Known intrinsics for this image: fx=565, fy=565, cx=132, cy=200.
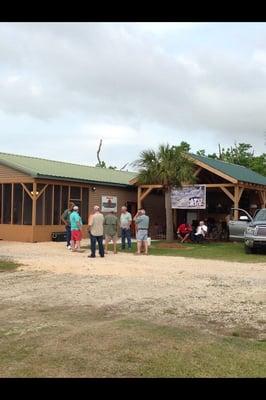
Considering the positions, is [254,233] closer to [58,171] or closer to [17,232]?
[17,232]

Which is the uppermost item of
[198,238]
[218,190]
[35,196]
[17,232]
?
[218,190]

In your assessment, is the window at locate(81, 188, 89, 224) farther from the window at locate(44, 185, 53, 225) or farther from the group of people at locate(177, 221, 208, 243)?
the group of people at locate(177, 221, 208, 243)

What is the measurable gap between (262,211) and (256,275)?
24.3 feet

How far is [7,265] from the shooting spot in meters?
14.7

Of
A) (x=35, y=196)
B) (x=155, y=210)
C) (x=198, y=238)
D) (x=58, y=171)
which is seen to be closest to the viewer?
(x=35, y=196)

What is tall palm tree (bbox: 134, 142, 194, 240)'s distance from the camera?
75.5 feet

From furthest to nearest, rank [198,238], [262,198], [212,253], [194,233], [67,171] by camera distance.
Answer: [262,198] → [67,171] → [194,233] → [198,238] → [212,253]

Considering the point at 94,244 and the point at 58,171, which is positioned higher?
the point at 58,171

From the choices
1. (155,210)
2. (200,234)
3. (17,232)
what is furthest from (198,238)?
(155,210)

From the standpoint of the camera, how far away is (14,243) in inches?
932

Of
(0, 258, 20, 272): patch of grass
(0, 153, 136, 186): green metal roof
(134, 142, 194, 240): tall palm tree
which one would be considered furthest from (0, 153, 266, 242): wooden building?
(0, 258, 20, 272): patch of grass

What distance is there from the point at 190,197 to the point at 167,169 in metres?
5.38
